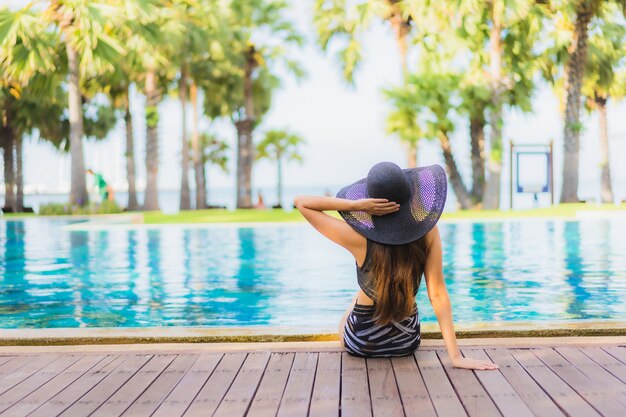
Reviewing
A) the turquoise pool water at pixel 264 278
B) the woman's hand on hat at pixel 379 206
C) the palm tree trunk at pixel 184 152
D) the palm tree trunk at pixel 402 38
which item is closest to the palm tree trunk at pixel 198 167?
the palm tree trunk at pixel 184 152

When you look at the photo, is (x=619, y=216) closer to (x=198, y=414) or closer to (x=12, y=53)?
(x=12, y=53)

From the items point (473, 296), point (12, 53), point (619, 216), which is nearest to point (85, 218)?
point (12, 53)

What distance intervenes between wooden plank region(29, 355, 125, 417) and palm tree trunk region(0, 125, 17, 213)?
3470 cm

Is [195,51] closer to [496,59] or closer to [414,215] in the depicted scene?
[496,59]

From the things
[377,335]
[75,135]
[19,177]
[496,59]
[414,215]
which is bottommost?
[377,335]

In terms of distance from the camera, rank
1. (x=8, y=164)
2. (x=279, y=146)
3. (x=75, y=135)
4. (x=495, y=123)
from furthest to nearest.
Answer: (x=279, y=146) → (x=8, y=164) → (x=495, y=123) → (x=75, y=135)

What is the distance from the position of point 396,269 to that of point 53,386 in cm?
191

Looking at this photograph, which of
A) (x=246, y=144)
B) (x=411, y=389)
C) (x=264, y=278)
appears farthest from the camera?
(x=246, y=144)

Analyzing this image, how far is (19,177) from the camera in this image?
38719mm

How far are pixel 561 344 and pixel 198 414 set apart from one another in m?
2.40

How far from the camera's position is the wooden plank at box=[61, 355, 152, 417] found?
3.90 meters

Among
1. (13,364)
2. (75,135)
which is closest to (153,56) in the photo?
(75,135)

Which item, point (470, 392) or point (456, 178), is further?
point (456, 178)

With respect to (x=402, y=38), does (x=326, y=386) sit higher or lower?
lower
